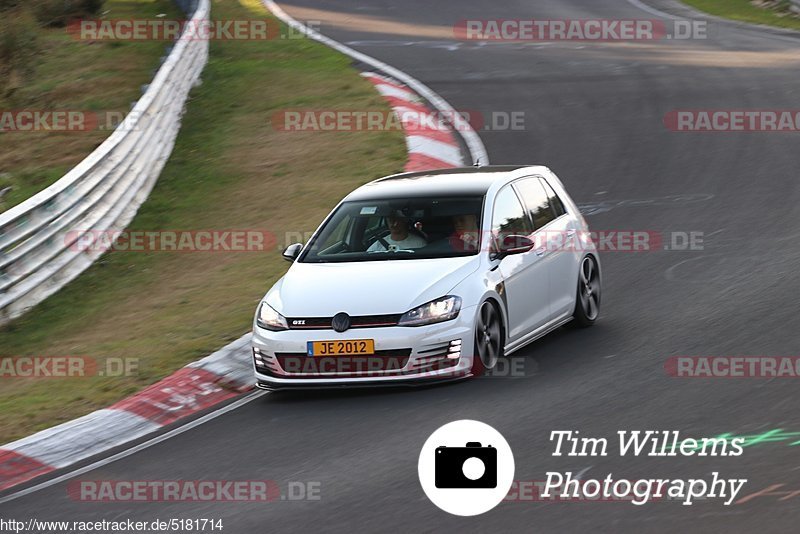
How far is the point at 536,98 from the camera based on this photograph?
2177 centimetres

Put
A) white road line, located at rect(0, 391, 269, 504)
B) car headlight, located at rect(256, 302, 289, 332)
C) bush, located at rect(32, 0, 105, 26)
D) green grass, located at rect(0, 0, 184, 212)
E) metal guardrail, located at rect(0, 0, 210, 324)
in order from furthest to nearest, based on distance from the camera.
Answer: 1. bush, located at rect(32, 0, 105, 26)
2. green grass, located at rect(0, 0, 184, 212)
3. metal guardrail, located at rect(0, 0, 210, 324)
4. car headlight, located at rect(256, 302, 289, 332)
5. white road line, located at rect(0, 391, 269, 504)

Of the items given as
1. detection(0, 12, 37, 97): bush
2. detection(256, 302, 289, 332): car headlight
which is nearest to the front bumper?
detection(256, 302, 289, 332): car headlight

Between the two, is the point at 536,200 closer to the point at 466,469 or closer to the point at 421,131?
the point at 466,469

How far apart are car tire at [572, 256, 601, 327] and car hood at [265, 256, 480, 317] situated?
1.63 metres

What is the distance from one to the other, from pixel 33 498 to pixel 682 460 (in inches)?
146

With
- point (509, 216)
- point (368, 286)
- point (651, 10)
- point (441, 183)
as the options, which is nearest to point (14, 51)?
point (441, 183)

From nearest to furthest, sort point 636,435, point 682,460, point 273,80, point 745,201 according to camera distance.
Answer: point 682,460
point 636,435
point 745,201
point 273,80

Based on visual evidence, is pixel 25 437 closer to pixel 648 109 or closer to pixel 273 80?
pixel 648 109

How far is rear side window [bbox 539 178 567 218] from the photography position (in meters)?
11.7

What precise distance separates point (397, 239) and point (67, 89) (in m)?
15.5

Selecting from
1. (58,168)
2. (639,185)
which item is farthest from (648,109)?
(58,168)

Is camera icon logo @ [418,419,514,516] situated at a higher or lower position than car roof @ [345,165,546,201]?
lower

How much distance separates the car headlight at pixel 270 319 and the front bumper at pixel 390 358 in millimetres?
103

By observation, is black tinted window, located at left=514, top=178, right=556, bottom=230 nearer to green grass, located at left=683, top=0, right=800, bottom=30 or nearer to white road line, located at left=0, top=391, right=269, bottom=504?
white road line, located at left=0, top=391, right=269, bottom=504
